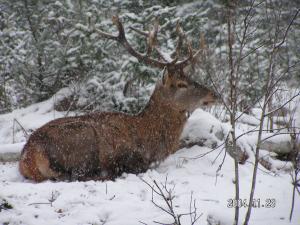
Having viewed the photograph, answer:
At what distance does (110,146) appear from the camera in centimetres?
489

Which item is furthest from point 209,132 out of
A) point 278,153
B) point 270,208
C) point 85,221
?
point 85,221

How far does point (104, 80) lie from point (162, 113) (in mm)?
3196

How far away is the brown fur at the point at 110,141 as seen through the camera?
4.64 meters

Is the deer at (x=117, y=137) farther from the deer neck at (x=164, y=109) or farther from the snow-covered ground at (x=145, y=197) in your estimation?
the snow-covered ground at (x=145, y=197)

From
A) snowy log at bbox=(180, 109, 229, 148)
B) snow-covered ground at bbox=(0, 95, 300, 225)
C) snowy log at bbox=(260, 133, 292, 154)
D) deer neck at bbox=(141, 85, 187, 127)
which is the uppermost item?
deer neck at bbox=(141, 85, 187, 127)

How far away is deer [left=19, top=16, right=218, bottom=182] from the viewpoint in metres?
4.64

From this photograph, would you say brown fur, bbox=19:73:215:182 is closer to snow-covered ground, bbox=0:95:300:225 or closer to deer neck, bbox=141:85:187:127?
deer neck, bbox=141:85:187:127

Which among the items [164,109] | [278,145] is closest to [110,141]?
[164,109]

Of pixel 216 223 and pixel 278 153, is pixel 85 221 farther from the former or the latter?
pixel 278 153

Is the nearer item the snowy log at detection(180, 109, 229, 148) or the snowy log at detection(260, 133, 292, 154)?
the snowy log at detection(180, 109, 229, 148)

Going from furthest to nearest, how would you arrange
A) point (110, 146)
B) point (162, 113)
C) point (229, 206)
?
point (162, 113) → point (110, 146) → point (229, 206)

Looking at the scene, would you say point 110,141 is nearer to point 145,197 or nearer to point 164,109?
point 164,109
